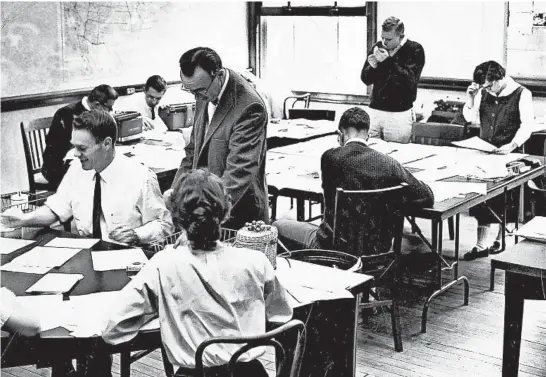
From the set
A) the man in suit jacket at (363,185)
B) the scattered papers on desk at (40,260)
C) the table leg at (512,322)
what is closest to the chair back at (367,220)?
the man in suit jacket at (363,185)

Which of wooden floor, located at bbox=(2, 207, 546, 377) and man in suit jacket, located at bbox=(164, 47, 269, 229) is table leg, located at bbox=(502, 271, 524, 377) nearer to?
wooden floor, located at bbox=(2, 207, 546, 377)

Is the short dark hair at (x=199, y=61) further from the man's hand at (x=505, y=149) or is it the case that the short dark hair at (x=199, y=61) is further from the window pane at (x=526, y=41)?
the window pane at (x=526, y=41)

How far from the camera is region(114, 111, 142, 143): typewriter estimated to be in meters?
6.32

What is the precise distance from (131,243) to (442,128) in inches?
156

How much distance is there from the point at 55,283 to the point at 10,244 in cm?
64

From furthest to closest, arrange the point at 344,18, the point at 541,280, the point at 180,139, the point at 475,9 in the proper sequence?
1. the point at 344,18
2. the point at 475,9
3. the point at 180,139
4. the point at 541,280

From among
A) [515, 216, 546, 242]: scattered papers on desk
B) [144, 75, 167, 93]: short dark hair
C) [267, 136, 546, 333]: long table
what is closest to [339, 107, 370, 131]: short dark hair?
[267, 136, 546, 333]: long table

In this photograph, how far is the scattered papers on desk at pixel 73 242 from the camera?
136 inches

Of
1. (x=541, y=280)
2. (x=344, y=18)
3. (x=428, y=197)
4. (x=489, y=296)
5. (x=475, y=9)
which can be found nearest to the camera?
(x=541, y=280)

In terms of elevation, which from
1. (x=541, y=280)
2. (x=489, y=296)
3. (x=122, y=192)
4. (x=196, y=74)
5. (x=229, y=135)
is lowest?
(x=489, y=296)

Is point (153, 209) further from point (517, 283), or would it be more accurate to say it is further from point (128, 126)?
point (128, 126)

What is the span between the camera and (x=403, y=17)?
8.73 meters

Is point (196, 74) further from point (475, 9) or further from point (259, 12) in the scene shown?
point (259, 12)

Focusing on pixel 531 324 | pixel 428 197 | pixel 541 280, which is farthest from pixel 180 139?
pixel 541 280
